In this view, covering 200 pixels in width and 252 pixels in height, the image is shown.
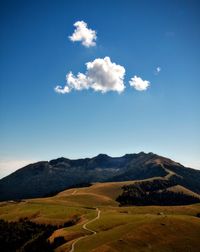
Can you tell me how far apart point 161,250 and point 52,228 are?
74.9m

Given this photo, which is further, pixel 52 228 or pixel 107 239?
pixel 52 228

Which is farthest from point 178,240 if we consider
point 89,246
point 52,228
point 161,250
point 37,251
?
point 52,228

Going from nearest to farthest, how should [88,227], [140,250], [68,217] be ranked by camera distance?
[140,250] → [88,227] → [68,217]

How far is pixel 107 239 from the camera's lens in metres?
98.5

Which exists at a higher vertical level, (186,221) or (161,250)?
(186,221)

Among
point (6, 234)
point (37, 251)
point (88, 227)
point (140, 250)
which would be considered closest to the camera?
point (140, 250)

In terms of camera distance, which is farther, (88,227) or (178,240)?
(88,227)

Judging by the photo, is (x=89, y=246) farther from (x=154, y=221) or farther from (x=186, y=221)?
(x=186, y=221)

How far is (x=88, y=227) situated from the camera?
127 meters

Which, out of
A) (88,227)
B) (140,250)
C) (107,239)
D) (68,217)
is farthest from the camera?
(68,217)

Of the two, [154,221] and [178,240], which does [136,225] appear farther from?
[178,240]

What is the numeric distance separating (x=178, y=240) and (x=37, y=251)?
4547cm

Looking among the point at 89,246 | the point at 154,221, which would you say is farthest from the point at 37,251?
the point at 154,221

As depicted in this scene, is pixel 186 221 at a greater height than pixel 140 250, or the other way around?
pixel 186 221
